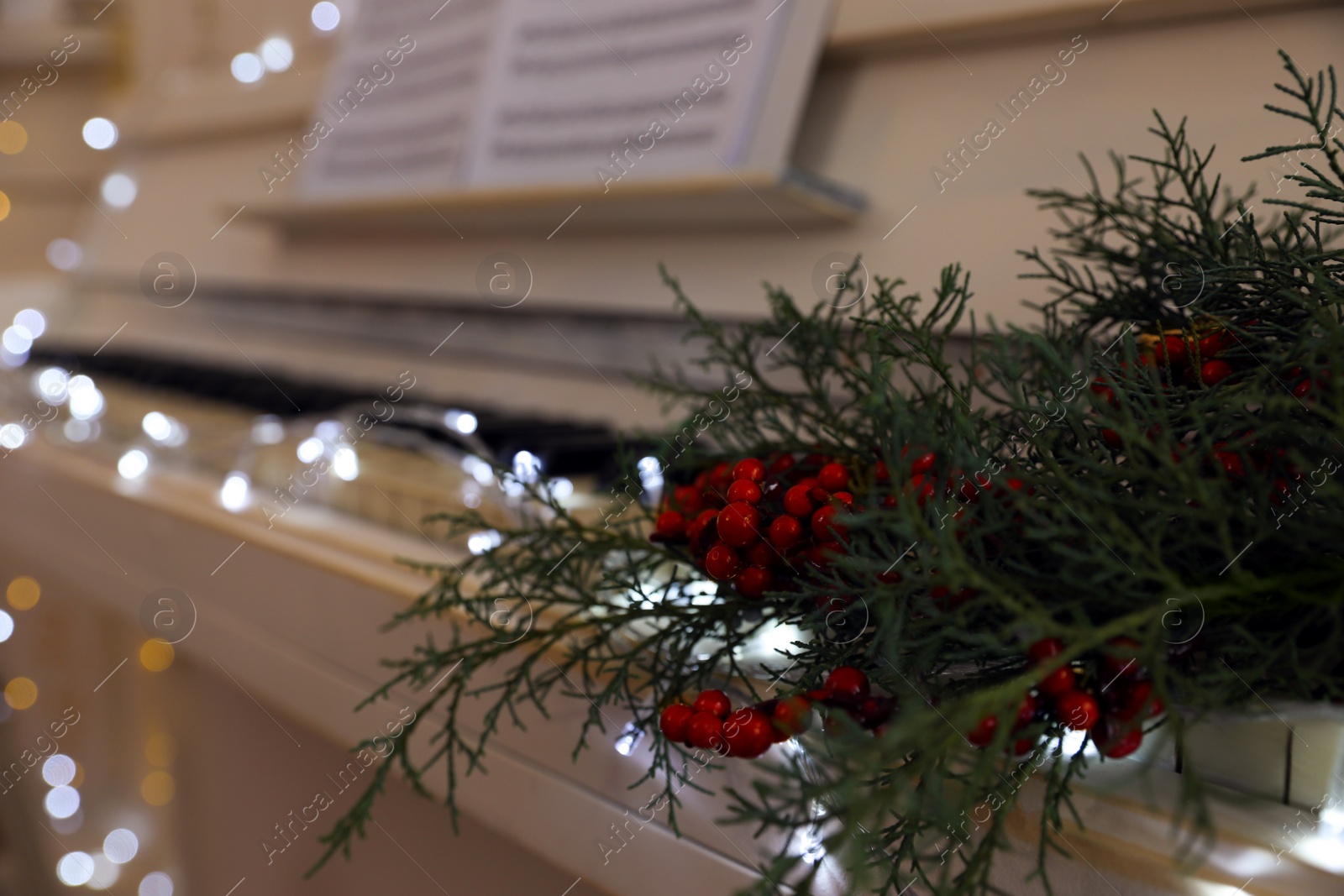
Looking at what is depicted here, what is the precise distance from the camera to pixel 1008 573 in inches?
13.7

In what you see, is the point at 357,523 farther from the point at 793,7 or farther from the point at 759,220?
the point at 793,7

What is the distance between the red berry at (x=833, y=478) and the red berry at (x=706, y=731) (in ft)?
0.38

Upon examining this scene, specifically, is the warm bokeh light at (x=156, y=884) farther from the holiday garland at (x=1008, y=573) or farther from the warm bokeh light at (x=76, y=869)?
the holiday garland at (x=1008, y=573)

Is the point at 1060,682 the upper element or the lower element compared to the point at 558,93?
lower

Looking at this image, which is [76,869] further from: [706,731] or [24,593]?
[706,731]

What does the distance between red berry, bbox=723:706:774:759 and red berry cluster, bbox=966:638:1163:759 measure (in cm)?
8

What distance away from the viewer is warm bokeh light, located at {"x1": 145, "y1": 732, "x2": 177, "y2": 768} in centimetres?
118

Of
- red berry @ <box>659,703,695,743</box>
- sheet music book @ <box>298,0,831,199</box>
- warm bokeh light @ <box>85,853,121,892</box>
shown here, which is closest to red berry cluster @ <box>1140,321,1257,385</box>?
red berry @ <box>659,703,695,743</box>

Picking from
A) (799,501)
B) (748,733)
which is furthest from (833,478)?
(748,733)

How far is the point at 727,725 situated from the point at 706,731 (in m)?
0.01

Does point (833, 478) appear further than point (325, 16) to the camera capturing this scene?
No

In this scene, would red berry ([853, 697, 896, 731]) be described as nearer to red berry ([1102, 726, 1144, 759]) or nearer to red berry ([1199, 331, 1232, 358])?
red berry ([1102, 726, 1144, 759])

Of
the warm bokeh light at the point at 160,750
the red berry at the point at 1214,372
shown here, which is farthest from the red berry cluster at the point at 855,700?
the warm bokeh light at the point at 160,750

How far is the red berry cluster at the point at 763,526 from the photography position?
0.40m
